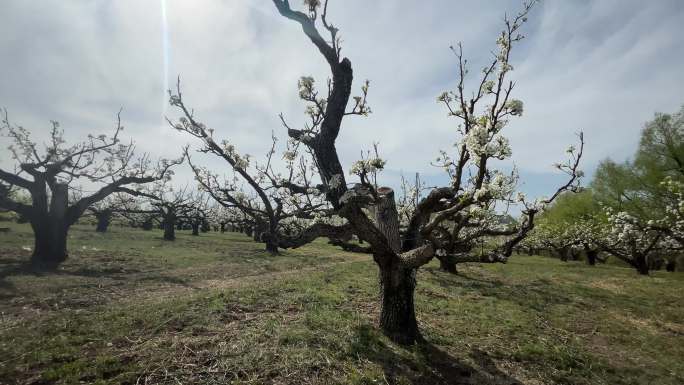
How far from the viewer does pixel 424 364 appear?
7.21 metres

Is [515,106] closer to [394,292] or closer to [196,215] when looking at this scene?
[394,292]

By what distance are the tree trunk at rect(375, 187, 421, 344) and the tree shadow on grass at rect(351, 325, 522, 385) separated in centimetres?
40

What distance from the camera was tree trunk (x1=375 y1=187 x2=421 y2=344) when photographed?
8.32 metres

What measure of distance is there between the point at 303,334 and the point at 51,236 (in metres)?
19.2

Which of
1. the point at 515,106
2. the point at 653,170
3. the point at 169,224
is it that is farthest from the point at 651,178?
the point at 169,224

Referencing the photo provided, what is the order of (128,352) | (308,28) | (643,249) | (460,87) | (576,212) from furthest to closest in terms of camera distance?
(576,212) < (643,249) < (460,87) < (308,28) < (128,352)

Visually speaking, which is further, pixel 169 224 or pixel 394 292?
pixel 169 224

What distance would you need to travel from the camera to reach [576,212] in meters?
34.6

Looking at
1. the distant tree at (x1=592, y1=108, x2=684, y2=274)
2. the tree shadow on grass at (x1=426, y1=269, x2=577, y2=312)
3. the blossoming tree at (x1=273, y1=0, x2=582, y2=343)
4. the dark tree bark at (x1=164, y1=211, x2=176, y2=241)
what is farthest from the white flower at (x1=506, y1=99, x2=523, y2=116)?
the dark tree bark at (x1=164, y1=211, x2=176, y2=241)

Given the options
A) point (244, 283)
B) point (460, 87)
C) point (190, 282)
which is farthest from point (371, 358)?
point (190, 282)

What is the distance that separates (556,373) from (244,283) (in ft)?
42.3

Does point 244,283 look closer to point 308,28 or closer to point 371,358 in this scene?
point 371,358

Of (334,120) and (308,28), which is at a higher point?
(308,28)

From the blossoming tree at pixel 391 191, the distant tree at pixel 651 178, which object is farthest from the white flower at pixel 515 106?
the distant tree at pixel 651 178
